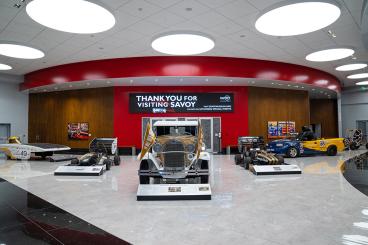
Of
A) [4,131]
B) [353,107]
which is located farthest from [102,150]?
[353,107]

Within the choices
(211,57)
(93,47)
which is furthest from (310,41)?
(93,47)

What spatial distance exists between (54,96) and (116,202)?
13.3 metres

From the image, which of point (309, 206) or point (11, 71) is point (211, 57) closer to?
point (309, 206)

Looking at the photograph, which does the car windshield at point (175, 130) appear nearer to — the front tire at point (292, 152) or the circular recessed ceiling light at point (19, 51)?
the front tire at point (292, 152)

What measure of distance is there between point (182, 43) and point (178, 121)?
13.9 feet

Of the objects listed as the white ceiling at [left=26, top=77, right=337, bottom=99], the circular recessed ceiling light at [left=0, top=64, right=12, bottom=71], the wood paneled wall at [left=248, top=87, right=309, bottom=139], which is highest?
the circular recessed ceiling light at [left=0, top=64, right=12, bottom=71]

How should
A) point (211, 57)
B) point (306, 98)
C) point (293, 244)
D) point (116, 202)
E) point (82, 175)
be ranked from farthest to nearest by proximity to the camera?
point (306, 98), point (211, 57), point (82, 175), point (116, 202), point (293, 244)

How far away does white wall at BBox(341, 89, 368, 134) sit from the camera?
19.6m

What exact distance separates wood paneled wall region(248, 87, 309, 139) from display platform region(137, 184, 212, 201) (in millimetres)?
9833

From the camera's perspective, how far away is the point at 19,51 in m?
9.88

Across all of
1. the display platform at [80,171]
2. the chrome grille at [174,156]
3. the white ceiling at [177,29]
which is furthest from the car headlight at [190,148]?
the white ceiling at [177,29]

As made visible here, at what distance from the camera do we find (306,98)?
15211mm

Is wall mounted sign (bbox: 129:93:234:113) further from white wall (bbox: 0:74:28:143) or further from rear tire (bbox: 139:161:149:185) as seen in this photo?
rear tire (bbox: 139:161:149:185)

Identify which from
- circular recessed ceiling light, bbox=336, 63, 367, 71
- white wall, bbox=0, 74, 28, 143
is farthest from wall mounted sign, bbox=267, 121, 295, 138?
white wall, bbox=0, 74, 28, 143
